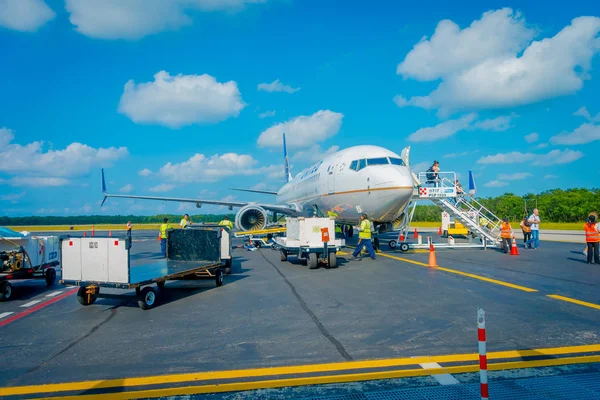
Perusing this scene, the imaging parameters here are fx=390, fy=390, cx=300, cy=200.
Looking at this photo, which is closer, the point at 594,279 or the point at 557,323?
the point at 557,323

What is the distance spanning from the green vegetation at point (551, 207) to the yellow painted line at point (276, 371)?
44803mm

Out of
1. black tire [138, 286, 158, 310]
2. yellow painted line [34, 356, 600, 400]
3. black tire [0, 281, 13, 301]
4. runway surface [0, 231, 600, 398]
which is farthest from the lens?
black tire [0, 281, 13, 301]

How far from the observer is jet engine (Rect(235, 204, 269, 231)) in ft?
65.9

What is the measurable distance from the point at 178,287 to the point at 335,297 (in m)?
4.14

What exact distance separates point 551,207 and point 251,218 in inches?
1718

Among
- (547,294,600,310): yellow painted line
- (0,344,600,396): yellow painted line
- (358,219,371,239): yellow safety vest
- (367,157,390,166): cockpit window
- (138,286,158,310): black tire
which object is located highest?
(367,157,390,166): cockpit window

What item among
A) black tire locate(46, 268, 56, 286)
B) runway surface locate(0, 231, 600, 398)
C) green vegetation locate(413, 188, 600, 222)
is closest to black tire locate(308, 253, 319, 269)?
runway surface locate(0, 231, 600, 398)

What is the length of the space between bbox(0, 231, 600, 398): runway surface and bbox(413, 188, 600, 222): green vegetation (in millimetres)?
41779

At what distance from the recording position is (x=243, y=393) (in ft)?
12.3

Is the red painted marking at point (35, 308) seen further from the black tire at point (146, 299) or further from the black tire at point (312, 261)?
the black tire at point (312, 261)

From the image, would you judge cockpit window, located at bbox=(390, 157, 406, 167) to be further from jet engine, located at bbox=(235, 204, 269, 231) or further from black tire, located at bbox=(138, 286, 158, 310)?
black tire, located at bbox=(138, 286, 158, 310)

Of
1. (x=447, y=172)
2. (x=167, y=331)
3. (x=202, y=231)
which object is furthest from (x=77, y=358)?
(x=447, y=172)

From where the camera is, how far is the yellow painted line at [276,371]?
3.98 meters

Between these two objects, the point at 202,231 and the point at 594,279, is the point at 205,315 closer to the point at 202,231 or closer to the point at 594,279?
the point at 202,231
